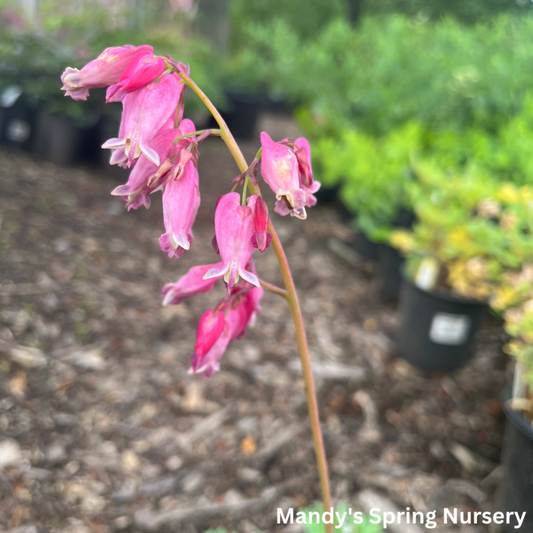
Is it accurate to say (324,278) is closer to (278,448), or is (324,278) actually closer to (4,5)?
(278,448)

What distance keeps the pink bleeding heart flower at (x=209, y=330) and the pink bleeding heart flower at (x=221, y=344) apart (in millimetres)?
11

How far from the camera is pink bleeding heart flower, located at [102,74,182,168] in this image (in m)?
0.89

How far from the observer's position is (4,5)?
516 centimetres

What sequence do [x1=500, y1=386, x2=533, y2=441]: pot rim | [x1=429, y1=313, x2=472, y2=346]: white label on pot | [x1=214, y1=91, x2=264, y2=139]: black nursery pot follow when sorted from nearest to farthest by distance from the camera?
[x1=500, y1=386, x2=533, y2=441]: pot rim
[x1=429, y1=313, x2=472, y2=346]: white label on pot
[x1=214, y1=91, x2=264, y2=139]: black nursery pot

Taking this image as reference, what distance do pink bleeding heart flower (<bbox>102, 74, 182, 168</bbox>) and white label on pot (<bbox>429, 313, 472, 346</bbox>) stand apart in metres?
2.17

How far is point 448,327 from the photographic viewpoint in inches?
106

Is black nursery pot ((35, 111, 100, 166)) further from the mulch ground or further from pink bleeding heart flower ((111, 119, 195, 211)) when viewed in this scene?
pink bleeding heart flower ((111, 119, 195, 211))

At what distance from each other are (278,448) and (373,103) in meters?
3.53

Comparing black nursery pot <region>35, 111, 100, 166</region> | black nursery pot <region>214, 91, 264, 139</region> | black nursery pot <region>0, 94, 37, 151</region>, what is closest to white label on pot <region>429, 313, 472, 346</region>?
black nursery pot <region>35, 111, 100, 166</region>

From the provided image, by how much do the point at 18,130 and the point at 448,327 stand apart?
4370 mm

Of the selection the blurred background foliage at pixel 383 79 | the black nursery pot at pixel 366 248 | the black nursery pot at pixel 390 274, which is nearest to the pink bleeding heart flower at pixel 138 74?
the blurred background foliage at pixel 383 79

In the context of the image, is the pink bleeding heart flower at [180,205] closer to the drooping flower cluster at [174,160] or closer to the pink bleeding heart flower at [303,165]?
the drooping flower cluster at [174,160]

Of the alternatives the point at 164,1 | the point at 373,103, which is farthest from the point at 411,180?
the point at 164,1

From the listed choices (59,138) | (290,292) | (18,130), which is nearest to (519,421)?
(290,292)
